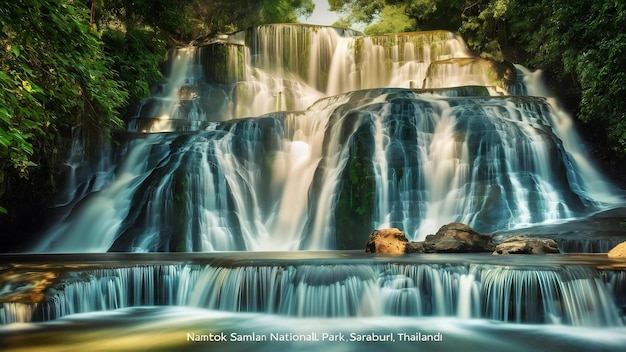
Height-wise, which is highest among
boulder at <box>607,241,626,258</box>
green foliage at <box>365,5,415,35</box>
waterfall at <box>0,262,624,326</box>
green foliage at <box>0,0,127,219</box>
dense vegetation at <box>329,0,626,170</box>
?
green foliage at <box>365,5,415,35</box>

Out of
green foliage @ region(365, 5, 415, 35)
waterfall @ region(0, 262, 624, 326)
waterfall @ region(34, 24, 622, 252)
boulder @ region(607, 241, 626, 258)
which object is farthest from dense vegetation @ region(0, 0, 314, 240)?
green foliage @ region(365, 5, 415, 35)

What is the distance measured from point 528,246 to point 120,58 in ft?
39.8

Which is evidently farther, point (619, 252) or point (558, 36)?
point (558, 36)

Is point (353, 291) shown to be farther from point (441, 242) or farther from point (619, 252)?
point (619, 252)

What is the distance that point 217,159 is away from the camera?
13.5 m

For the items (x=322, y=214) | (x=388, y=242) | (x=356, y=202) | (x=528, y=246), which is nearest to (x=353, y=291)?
(x=388, y=242)

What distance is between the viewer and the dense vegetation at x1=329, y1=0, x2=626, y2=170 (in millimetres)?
9094

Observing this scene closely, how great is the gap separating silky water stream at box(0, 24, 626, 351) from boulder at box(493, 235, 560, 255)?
366 mm

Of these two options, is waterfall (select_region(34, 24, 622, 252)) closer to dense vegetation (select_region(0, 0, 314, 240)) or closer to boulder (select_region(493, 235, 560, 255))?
dense vegetation (select_region(0, 0, 314, 240))

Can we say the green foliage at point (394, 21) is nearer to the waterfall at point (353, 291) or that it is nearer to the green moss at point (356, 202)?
the green moss at point (356, 202)

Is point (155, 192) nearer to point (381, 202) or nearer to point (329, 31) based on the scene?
point (381, 202)

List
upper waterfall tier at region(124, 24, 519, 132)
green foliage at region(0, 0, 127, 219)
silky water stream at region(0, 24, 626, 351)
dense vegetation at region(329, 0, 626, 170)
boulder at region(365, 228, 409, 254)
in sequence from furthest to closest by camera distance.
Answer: upper waterfall tier at region(124, 24, 519, 132) → dense vegetation at region(329, 0, 626, 170) → boulder at region(365, 228, 409, 254) → silky water stream at region(0, 24, 626, 351) → green foliage at region(0, 0, 127, 219)

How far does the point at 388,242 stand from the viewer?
356 inches

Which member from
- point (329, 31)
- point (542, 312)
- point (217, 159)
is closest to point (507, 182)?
point (542, 312)
